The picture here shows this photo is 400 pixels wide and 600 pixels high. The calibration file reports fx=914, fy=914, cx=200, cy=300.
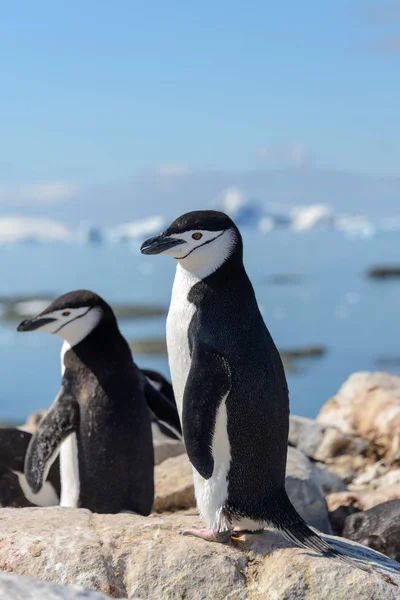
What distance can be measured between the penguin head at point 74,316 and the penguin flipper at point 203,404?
53.9 inches

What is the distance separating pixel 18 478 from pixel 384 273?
35.5 metres

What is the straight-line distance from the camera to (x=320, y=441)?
23.5 feet

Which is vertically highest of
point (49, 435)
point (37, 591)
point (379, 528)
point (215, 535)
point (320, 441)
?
point (37, 591)

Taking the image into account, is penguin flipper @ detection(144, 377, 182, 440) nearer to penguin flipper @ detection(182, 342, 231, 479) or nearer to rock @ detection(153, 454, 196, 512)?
rock @ detection(153, 454, 196, 512)

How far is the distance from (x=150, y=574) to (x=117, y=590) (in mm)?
139

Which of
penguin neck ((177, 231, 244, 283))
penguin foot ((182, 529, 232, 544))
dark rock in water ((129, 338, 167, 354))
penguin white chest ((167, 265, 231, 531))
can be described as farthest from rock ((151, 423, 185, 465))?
dark rock in water ((129, 338, 167, 354))

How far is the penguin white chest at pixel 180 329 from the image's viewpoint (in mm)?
3781

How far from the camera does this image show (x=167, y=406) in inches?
199

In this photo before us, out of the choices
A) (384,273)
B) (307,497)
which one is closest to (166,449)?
(307,497)

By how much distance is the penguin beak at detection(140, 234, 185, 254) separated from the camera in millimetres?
3764

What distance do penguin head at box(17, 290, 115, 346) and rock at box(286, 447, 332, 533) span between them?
141 cm

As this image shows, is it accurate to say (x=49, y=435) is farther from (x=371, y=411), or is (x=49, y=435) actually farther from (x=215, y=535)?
(x=371, y=411)

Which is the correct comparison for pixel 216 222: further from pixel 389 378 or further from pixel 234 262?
pixel 389 378

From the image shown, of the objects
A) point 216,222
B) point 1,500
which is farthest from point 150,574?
point 1,500
